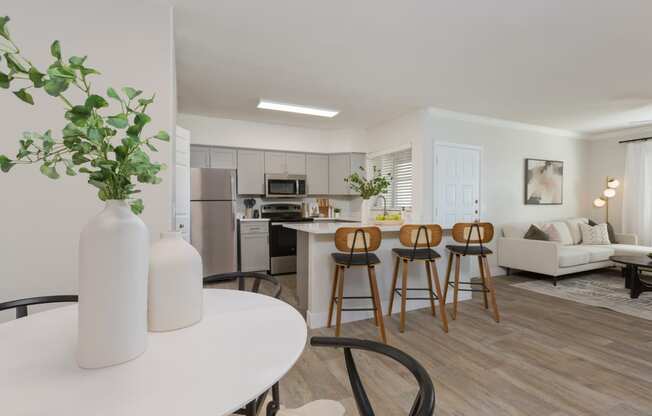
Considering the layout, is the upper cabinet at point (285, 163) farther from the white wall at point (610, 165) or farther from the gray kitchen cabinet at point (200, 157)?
the white wall at point (610, 165)

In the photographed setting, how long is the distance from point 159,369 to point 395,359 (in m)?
0.59

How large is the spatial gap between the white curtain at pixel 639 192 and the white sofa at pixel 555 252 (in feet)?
0.90

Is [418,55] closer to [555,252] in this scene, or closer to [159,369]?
[159,369]

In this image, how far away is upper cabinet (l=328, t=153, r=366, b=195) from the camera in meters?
5.58

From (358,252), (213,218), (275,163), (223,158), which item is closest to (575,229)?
(358,252)

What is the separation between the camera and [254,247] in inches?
193

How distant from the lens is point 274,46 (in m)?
2.73

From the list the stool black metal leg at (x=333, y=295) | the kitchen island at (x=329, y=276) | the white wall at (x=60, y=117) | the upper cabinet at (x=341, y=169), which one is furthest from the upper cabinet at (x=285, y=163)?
the white wall at (x=60, y=117)

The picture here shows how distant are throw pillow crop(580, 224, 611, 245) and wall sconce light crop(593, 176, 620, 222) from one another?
0.54 meters

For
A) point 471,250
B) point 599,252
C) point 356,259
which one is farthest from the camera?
point 599,252

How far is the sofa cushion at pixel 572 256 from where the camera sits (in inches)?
173

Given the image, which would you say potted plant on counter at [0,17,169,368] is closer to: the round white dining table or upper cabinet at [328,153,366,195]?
the round white dining table

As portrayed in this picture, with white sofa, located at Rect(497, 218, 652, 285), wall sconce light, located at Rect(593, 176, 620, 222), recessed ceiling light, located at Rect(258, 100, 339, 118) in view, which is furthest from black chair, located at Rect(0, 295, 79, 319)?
wall sconce light, located at Rect(593, 176, 620, 222)

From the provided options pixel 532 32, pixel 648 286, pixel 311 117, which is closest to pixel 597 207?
pixel 648 286
